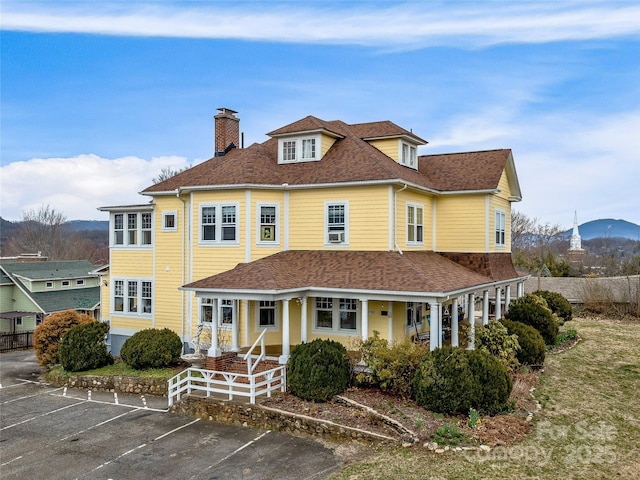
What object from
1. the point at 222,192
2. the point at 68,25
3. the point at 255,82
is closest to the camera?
the point at 68,25

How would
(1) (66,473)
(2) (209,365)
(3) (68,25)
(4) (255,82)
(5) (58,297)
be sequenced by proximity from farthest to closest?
(5) (58,297), (4) (255,82), (2) (209,365), (3) (68,25), (1) (66,473)

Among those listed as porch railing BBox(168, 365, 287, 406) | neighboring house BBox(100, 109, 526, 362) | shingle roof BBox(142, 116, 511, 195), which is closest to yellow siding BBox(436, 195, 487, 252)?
neighboring house BBox(100, 109, 526, 362)

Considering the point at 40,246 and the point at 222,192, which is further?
the point at 40,246

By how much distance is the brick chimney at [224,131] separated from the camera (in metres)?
26.1

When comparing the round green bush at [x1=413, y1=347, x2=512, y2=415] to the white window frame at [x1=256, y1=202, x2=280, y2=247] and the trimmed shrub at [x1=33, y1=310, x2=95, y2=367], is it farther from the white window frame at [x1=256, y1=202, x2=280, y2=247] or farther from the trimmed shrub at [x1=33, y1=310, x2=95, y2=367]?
the trimmed shrub at [x1=33, y1=310, x2=95, y2=367]

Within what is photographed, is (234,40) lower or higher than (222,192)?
higher

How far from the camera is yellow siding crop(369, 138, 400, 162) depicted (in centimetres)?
2309

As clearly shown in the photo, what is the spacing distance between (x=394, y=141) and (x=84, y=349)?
1534 cm

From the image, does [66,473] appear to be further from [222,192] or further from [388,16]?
[388,16]

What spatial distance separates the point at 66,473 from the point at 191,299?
10355 millimetres

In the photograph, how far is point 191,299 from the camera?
22.1 metres

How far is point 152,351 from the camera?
64.4 ft

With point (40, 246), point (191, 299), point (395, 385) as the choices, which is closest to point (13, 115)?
point (191, 299)

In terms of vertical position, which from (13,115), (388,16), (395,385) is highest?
(388,16)
